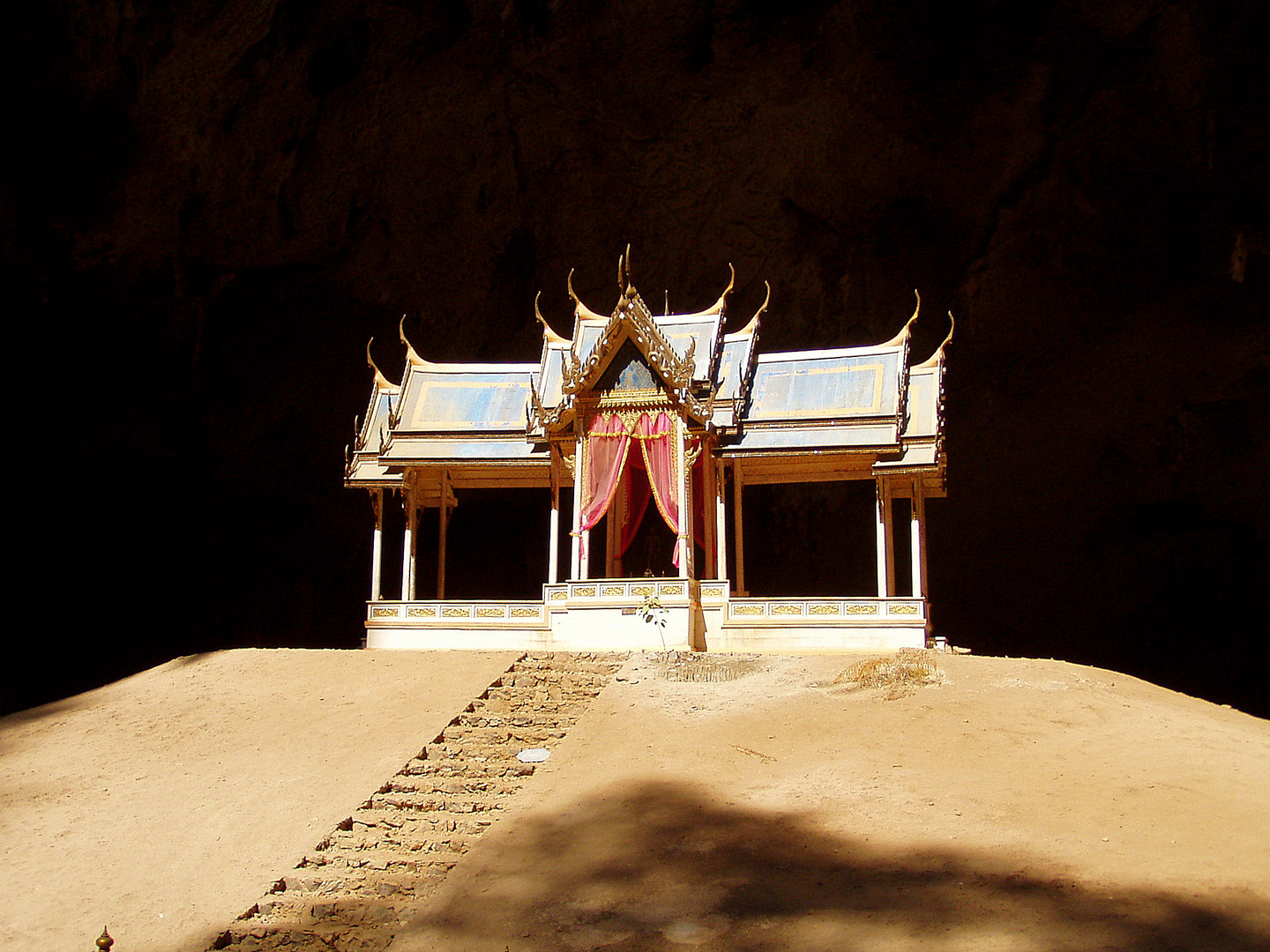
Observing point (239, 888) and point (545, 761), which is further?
point (545, 761)

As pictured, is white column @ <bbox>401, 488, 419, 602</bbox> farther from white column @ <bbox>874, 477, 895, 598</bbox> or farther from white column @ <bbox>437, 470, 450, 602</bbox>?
white column @ <bbox>874, 477, 895, 598</bbox>

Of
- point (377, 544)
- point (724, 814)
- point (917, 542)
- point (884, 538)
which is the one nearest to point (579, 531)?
point (377, 544)

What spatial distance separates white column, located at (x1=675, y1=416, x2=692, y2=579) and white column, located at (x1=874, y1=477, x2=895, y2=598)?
3.42m

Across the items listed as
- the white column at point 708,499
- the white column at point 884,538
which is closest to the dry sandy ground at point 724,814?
the white column at point 884,538

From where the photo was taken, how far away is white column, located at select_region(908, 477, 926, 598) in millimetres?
20188

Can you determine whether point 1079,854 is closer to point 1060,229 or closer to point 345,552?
point 1060,229

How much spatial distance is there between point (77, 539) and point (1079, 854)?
2849cm

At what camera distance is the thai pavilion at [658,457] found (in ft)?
64.3

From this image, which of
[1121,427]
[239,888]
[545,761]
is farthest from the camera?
[1121,427]

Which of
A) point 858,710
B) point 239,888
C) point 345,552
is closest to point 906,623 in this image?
point 858,710

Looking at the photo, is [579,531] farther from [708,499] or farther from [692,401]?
[692,401]

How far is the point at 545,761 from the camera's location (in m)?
13.1

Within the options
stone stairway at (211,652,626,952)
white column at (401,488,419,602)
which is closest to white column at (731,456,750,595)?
white column at (401,488,419,602)

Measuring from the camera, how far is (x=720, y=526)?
21391 millimetres
